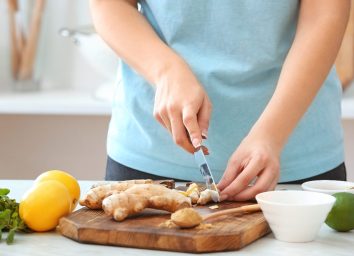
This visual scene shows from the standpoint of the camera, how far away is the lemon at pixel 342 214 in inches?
41.7

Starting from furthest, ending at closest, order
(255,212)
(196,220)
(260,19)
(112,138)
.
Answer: (112,138) < (260,19) < (255,212) < (196,220)

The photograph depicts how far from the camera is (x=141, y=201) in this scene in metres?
1.07

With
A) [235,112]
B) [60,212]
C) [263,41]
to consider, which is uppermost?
[263,41]

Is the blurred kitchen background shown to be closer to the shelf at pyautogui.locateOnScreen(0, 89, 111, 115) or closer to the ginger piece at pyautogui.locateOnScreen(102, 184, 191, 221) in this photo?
the shelf at pyautogui.locateOnScreen(0, 89, 111, 115)

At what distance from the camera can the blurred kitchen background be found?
2705mm

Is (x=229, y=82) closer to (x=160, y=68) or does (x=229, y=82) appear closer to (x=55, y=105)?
(x=160, y=68)

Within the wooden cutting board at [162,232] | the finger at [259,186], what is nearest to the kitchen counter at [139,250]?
the wooden cutting board at [162,232]

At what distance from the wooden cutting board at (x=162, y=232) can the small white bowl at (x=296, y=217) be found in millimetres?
26

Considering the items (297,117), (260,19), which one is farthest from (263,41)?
(297,117)

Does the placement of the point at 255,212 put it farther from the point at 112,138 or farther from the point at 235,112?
the point at 112,138

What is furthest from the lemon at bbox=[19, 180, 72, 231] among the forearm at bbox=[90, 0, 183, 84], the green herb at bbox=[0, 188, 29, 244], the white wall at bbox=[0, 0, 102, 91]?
the white wall at bbox=[0, 0, 102, 91]

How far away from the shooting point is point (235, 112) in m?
1.44

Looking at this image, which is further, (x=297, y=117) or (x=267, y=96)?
(x=267, y=96)

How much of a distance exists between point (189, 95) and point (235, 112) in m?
0.26
